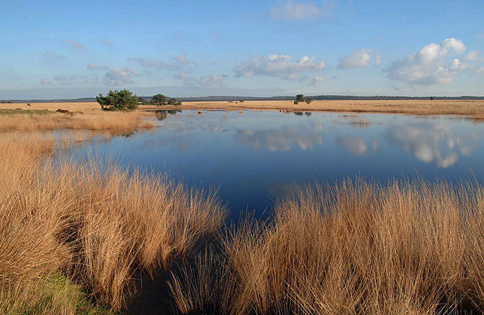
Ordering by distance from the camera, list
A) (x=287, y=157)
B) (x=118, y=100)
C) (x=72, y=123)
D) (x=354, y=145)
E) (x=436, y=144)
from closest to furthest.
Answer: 1. (x=287, y=157)
2. (x=436, y=144)
3. (x=354, y=145)
4. (x=72, y=123)
5. (x=118, y=100)

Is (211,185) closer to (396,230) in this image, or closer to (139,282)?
(139,282)

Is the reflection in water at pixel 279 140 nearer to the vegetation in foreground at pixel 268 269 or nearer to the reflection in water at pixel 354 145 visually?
the reflection in water at pixel 354 145

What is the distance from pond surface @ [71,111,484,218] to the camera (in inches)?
355

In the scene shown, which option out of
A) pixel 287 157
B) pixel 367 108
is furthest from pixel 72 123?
pixel 367 108

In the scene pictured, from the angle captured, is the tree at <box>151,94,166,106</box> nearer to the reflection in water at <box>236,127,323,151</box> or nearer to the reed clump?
the reflection in water at <box>236,127,323,151</box>

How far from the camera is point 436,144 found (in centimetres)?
1538

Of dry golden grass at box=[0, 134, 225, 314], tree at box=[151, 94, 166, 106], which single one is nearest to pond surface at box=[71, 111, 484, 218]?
dry golden grass at box=[0, 134, 225, 314]

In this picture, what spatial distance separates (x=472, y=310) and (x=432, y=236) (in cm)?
82

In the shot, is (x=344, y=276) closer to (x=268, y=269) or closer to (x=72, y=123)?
(x=268, y=269)

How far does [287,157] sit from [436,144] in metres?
8.74

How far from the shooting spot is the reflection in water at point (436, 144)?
12.3m

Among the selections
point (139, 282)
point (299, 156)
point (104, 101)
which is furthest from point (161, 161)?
point (104, 101)

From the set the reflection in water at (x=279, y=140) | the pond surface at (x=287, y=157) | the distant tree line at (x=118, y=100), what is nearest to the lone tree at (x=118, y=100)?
the distant tree line at (x=118, y=100)

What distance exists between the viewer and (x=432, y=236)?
3475 mm
